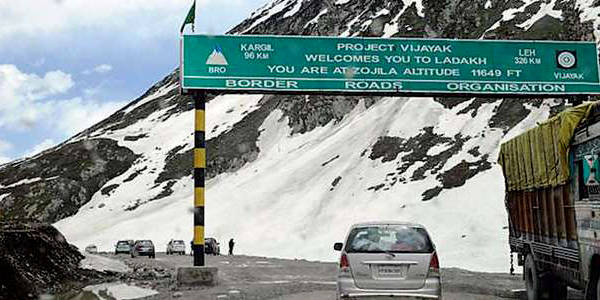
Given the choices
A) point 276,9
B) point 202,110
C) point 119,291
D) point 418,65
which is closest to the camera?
point 119,291

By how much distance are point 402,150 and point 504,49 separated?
129 feet

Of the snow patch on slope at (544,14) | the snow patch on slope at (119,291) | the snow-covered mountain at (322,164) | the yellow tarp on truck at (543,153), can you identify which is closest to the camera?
the yellow tarp on truck at (543,153)

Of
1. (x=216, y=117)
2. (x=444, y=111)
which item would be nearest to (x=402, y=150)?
(x=444, y=111)

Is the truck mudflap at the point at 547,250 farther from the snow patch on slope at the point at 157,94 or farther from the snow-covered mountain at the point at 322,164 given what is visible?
the snow patch on slope at the point at 157,94

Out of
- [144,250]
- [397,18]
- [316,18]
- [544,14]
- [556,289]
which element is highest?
[316,18]

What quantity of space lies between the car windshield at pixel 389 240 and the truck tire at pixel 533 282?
3055 millimetres

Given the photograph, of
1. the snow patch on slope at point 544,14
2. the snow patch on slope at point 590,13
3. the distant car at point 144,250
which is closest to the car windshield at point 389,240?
the distant car at point 144,250

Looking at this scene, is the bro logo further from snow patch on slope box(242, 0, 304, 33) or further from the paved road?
snow patch on slope box(242, 0, 304, 33)

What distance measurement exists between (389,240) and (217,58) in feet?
35.8

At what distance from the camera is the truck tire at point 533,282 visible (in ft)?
43.2

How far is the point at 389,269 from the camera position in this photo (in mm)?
10938

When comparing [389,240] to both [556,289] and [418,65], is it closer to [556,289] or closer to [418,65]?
[556,289]

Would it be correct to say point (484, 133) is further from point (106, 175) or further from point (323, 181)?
point (106, 175)

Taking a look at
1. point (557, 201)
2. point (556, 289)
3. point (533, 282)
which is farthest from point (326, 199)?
point (557, 201)
